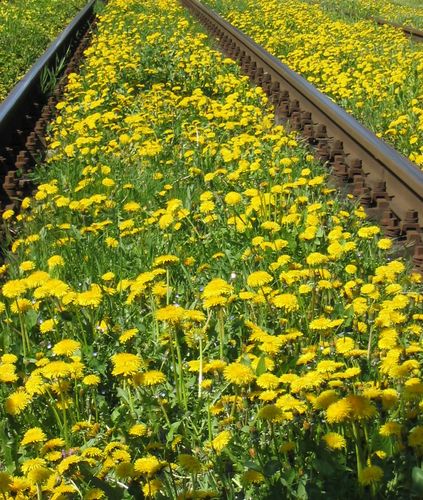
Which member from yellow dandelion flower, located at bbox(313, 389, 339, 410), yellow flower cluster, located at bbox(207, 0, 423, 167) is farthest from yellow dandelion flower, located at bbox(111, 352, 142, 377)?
yellow flower cluster, located at bbox(207, 0, 423, 167)

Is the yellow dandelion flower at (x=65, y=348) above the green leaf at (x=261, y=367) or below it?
above

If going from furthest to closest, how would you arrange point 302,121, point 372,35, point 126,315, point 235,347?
1. point 372,35
2. point 302,121
3. point 126,315
4. point 235,347

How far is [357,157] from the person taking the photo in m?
5.40

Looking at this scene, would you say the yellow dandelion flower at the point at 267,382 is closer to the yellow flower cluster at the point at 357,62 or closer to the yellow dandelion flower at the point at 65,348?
the yellow dandelion flower at the point at 65,348

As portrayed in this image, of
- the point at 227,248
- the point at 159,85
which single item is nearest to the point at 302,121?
the point at 159,85

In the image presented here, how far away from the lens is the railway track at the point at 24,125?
5379mm

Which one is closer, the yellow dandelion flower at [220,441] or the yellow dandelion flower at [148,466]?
the yellow dandelion flower at [148,466]

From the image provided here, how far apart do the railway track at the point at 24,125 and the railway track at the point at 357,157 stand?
1982mm

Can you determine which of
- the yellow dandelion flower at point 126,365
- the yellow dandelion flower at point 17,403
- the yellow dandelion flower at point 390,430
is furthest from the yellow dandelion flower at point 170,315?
the yellow dandelion flower at point 390,430

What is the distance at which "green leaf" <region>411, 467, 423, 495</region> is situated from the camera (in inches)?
73.7

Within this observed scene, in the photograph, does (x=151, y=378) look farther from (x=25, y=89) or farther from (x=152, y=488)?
(x=25, y=89)

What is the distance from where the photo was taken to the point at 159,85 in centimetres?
771

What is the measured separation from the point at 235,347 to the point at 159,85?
5.07 metres

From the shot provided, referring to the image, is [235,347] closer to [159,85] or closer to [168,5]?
[159,85]
